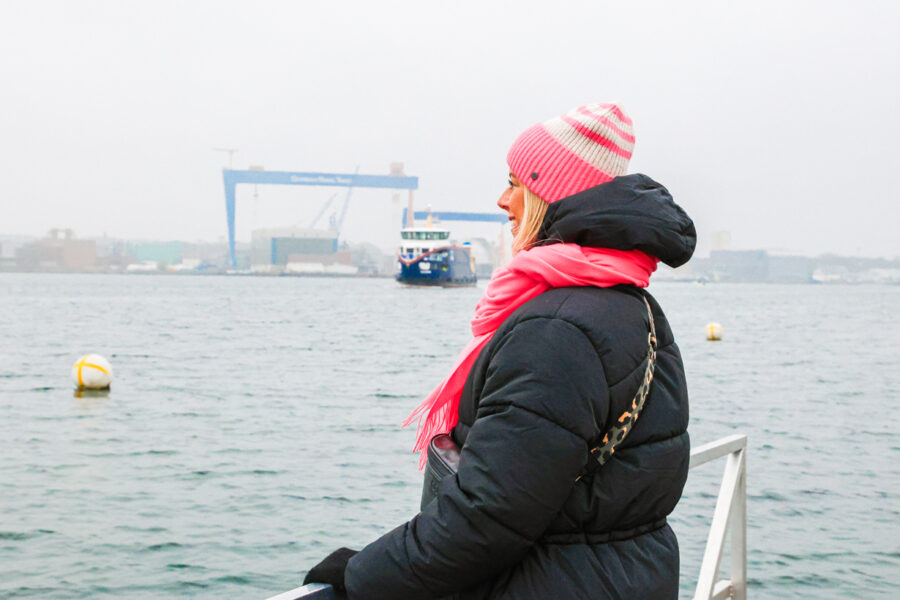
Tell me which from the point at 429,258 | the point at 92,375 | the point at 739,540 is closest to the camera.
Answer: the point at 739,540

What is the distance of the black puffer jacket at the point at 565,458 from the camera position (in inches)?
40.7

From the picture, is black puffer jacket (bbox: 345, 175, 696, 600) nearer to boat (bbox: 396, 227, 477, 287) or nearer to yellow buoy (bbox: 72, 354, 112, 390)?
yellow buoy (bbox: 72, 354, 112, 390)

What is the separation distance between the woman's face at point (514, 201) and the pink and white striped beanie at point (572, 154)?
3 centimetres

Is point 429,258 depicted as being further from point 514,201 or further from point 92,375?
point 514,201

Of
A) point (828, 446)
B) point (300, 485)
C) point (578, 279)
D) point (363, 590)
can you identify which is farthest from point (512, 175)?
point (828, 446)

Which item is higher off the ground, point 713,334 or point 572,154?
point 572,154

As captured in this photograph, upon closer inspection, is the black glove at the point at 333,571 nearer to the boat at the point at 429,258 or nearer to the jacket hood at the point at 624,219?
the jacket hood at the point at 624,219

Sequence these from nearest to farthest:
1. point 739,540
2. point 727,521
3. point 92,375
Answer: point 727,521, point 739,540, point 92,375

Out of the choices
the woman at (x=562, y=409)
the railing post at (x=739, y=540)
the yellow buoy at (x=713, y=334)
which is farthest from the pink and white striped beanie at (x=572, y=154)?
the yellow buoy at (x=713, y=334)

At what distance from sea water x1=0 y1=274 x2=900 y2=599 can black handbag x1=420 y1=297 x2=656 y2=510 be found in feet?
14.5

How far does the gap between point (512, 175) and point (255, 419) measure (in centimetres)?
1065

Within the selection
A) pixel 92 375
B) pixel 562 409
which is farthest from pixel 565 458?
pixel 92 375

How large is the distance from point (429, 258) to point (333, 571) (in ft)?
212

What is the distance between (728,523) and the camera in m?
2.32
